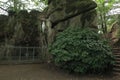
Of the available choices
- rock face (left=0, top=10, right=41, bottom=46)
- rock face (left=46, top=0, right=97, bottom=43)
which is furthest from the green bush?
rock face (left=0, top=10, right=41, bottom=46)

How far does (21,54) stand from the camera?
40.4 ft

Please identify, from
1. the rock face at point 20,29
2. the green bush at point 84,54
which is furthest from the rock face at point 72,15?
the rock face at point 20,29

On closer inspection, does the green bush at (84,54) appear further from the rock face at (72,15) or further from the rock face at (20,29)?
the rock face at (20,29)

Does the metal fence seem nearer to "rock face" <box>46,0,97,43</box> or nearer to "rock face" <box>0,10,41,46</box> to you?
"rock face" <box>0,10,41,46</box>

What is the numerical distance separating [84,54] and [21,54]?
20.9ft

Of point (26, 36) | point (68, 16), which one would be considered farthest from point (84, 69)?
point (26, 36)

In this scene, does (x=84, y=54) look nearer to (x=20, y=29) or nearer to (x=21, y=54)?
(x=21, y=54)

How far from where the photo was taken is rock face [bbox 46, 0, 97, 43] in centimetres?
1066

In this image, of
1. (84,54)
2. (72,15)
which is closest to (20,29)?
(72,15)

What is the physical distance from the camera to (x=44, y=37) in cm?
1245

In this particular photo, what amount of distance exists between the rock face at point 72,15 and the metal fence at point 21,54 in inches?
90.3

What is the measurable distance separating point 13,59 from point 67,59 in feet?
19.0

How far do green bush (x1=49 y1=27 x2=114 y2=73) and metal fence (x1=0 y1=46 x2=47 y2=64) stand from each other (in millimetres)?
4389

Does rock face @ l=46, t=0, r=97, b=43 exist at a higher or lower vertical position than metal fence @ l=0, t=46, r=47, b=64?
higher
